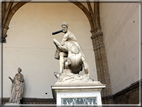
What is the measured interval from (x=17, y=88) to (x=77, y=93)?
14.6ft

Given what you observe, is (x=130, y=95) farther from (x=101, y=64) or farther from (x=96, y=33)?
(x=96, y=33)

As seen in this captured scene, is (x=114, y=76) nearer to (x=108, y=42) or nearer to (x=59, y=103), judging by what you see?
(x=108, y=42)

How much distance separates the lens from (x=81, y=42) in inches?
341

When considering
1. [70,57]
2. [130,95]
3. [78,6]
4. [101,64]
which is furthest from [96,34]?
[70,57]

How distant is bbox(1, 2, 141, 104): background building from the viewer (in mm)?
5699

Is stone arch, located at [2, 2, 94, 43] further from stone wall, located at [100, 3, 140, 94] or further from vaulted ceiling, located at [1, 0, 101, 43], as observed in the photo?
stone wall, located at [100, 3, 140, 94]

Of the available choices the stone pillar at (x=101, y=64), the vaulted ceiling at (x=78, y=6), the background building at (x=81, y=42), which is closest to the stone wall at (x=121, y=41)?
the background building at (x=81, y=42)

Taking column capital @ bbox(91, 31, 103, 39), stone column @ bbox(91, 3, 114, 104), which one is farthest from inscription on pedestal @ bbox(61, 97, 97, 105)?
column capital @ bbox(91, 31, 103, 39)

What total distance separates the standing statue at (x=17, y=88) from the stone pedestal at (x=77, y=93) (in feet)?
13.6

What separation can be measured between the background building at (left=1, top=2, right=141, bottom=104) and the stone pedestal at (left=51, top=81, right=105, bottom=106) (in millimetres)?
2527

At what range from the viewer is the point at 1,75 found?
7348mm

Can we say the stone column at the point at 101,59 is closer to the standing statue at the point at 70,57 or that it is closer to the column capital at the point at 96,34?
the column capital at the point at 96,34

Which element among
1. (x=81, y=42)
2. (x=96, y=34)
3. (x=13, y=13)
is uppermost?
(x=13, y=13)

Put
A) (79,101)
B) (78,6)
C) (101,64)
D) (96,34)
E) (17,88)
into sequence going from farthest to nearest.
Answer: (78,6) < (96,34) < (101,64) < (17,88) < (79,101)
